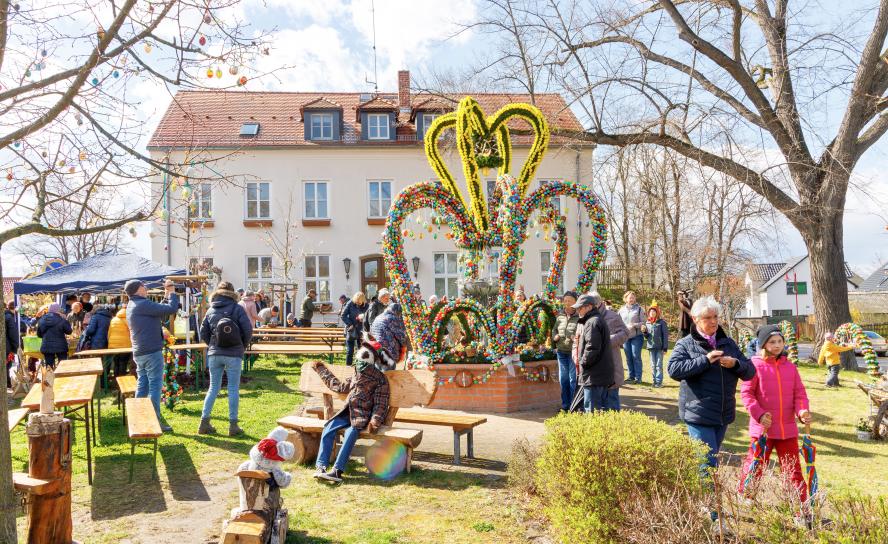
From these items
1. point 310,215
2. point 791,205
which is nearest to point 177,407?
point 791,205

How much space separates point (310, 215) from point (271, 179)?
7.23ft

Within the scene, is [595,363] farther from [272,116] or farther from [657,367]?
[272,116]

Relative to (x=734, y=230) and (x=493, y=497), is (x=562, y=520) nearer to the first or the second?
(x=493, y=497)

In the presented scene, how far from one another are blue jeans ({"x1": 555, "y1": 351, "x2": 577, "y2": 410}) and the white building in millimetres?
17967

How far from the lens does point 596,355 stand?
7781 mm

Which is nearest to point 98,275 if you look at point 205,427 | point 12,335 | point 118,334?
point 12,335

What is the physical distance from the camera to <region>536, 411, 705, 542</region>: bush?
14.5 ft

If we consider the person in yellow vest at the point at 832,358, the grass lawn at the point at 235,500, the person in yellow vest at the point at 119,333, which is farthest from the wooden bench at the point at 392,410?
the person in yellow vest at the point at 832,358

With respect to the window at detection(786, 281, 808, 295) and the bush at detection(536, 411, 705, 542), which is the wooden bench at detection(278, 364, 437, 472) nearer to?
the bush at detection(536, 411, 705, 542)

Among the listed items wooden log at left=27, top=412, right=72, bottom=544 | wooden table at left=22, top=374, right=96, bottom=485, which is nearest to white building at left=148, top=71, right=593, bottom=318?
wooden table at left=22, top=374, right=96, bottom=485

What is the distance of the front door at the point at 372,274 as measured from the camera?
2877 cm

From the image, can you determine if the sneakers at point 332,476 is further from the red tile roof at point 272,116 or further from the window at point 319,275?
the red tile roof at point 272,116

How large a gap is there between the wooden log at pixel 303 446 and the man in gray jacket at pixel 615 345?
3493mm

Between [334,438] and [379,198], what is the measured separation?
22.6 meters
